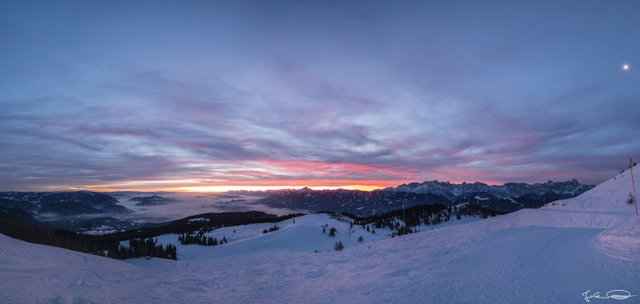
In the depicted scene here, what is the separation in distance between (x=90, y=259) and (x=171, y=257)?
32.3ft

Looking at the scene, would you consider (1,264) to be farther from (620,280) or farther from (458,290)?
(620,280)

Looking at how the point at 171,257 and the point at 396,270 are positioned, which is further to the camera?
the point at 171,257

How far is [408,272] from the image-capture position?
13.8 meters

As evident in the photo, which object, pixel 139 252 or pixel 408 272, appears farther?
pixel 139 252

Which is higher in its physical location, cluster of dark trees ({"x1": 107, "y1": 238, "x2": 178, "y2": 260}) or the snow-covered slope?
the snow-covered slope

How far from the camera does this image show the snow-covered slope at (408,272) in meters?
9.05

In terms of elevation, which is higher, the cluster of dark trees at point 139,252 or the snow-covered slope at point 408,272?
the snow-covered slope at point 408,272

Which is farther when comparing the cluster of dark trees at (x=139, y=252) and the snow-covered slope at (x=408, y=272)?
the cluster of dark trees at (x=139, y=252)

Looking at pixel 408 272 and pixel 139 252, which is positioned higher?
pixel 408 272

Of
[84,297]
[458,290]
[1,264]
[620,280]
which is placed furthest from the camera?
[1,264]

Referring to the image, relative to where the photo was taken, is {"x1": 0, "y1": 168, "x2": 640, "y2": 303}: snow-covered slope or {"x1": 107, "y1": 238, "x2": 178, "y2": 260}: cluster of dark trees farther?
{"x1": 107, "y1": 238, "x2": 178, "y2": 260}: cluster of dark trees

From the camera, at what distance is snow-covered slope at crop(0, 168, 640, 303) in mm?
9055

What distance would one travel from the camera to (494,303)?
869cm

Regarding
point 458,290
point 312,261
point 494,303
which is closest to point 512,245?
point 458,290
